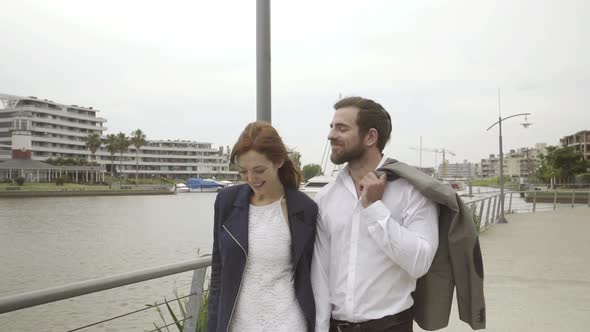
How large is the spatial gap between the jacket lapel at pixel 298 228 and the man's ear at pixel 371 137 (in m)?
0.34

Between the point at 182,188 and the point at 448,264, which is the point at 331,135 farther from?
the point at 182,188

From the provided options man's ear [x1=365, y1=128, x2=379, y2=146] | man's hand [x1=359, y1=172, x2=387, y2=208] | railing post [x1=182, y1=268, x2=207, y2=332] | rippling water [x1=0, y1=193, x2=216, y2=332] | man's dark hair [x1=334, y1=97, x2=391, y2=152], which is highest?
man's dark hair [x1=334, y1=97, x2=391, y2=152]

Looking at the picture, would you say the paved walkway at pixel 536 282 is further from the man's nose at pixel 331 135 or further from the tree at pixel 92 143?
the tree at pixel 92 143

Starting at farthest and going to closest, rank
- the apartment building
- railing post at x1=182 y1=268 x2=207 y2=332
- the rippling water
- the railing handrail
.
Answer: the apartment building < the rippling water < railing post at x1=182 y1=268 x2=207 y2=332 < the railing handrail

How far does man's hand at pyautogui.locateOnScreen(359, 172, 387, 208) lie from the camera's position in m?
1.62

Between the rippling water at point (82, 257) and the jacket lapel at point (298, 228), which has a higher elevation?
the jacket lapel at point (298, 228)

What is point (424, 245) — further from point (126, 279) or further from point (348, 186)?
point (126, 279)

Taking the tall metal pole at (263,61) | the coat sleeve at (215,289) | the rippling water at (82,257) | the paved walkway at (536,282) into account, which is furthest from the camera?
the rippling water at (82,257)

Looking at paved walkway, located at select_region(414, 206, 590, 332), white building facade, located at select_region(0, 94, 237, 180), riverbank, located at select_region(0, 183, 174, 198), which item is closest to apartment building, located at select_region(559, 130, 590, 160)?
white building facade, located at select_region(0, 94, 237, 180)

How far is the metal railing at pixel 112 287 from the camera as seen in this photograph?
1.58m

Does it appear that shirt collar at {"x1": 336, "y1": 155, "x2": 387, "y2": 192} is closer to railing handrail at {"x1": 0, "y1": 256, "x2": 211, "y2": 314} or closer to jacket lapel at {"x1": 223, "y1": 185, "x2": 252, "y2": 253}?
jacket lapel at {"x1": 223, "y1": 185, "x2": 252, "y2": 253}

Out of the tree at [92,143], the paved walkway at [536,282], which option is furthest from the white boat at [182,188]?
the paved walkway at [536,282]

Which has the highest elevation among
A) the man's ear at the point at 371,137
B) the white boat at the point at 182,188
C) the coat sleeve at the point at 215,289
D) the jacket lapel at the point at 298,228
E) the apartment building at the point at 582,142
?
the apartment building at the point at 582,142

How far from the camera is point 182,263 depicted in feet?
7.98
